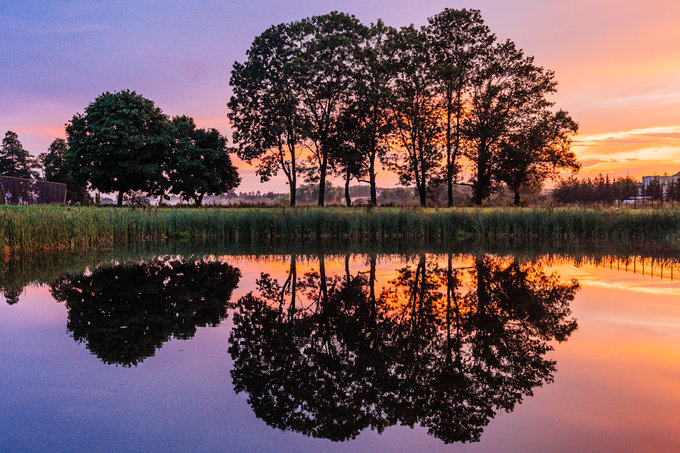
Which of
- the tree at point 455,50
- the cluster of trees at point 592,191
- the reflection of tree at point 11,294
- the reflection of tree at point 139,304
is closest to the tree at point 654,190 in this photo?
the cluster of trees at point 592,191

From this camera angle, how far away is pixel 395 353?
15.5 feet

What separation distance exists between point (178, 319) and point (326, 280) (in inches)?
145

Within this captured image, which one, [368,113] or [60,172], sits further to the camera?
[60,172]

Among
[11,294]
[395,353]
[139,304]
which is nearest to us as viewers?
[395,353]

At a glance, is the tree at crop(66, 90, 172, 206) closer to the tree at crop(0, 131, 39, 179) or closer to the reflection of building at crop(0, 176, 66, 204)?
the reflection of building at crop(0, 176, 66, 204)

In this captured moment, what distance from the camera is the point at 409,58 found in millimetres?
36938

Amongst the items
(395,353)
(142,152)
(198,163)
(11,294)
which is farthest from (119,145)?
(395,353)

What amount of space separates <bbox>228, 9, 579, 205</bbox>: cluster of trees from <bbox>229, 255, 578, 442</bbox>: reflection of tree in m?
30.4

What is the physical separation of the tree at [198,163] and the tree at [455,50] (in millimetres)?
20910

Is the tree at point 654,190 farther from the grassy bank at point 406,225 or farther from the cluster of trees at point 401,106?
the grassy bank at point 406,225

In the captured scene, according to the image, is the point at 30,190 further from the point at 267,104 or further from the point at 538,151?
the point at 538,151

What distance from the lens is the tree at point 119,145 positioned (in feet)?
124

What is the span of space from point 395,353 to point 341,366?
2.16 ft

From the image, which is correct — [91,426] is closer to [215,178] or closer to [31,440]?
[31,440]
